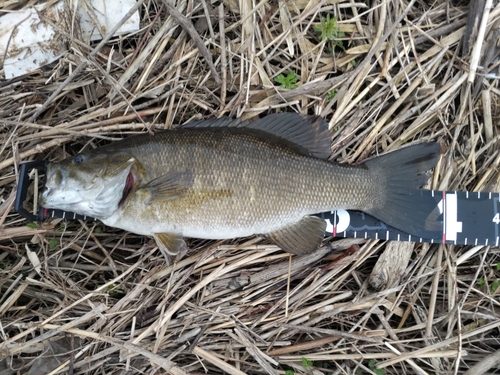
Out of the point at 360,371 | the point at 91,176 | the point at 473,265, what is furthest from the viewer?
the point at 473,265

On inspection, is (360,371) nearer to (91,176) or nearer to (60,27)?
(91,176)

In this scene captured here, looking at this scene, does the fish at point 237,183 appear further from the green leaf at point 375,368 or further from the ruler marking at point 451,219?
the green leaf at point 375,368

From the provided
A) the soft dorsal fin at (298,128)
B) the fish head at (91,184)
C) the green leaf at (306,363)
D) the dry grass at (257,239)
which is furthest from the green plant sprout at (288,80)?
the green leaf at (306,363)

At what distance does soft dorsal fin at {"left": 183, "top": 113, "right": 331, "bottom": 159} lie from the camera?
2791 mm

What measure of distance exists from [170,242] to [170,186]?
15.6 inches

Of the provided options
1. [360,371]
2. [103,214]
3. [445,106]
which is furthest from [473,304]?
[103,214]

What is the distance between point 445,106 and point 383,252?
49.8 inches

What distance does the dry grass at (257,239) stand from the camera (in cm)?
276

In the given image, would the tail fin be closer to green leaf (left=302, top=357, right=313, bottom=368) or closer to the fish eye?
green leaf (left=302, top=357, right=313, bottom=368)

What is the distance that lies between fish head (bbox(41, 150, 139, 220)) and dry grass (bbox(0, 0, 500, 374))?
14.5 inches

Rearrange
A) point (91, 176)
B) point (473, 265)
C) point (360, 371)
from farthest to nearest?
point (473, 265) < point (360, 371) < point (91, 176)

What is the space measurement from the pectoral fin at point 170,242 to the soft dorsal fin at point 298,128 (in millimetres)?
873

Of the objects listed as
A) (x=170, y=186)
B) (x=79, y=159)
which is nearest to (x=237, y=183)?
(x=170, y=186)

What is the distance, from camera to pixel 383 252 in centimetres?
290
